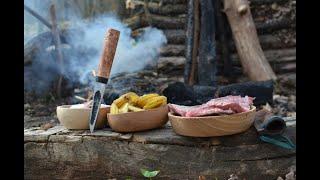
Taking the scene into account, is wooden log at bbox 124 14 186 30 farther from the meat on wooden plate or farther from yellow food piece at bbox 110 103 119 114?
the meat on wooden plate

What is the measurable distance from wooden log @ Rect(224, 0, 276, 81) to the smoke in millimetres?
1261

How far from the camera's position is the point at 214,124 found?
117 inches

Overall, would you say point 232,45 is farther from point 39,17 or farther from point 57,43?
point 39,17

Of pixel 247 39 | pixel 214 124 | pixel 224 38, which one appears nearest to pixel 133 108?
pixel 214 124

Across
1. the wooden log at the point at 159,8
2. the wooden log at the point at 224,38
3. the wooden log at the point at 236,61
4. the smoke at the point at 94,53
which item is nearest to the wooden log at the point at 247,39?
the wooden log at the point at 224,38

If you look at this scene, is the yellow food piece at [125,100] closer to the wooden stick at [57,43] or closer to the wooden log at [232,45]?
the wooden log at [232,45]

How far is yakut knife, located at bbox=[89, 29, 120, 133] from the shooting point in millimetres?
3412

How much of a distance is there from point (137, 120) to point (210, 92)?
5.43 feet

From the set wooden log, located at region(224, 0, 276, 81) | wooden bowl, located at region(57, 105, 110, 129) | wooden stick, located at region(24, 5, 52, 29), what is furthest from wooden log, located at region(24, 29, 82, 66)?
wooden bowl, located at region(57, 105, 110, 129)

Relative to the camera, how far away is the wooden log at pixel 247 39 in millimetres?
6336

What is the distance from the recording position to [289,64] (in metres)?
6.83
